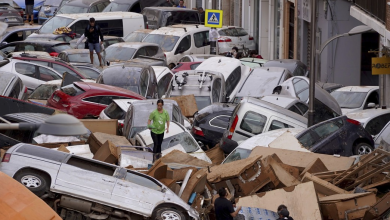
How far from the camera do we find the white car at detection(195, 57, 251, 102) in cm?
2275

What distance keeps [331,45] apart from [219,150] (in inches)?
503

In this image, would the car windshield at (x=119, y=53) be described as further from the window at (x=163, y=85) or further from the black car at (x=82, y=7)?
the black car at (x=82, y=7)

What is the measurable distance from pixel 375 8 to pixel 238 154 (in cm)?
1020

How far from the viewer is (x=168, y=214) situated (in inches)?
416

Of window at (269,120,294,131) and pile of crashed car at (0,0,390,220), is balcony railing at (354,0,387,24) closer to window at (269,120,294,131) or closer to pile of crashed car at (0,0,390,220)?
pile of crashed car at (0,0,390,220)

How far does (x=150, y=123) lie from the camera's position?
15008 millimetres

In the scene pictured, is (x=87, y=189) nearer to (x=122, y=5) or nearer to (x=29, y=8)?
(x=122, y=5)

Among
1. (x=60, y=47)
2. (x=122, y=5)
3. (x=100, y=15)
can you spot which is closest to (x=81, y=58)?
(x=60, y=47)

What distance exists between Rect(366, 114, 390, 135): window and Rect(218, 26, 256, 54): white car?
16425mm

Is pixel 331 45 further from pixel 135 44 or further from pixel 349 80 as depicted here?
pixel 135 44

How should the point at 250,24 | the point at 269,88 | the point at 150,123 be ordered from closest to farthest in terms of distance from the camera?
the point at 150,123, the point at 269,88, the point at 250,24

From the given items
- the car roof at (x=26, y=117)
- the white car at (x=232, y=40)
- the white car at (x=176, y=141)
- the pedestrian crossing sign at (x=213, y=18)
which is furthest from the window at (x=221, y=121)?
the white car at (x=232, y=40)

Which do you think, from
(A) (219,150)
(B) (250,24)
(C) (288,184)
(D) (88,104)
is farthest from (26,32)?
(C) (288,184)

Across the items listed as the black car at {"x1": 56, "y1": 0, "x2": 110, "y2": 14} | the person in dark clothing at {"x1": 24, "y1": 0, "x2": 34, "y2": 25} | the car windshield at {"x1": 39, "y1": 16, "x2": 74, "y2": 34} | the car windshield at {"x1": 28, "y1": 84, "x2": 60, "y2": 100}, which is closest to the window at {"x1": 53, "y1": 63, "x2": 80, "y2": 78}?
the car windshield at {"x1": 28, "y1": 84, "x2": 60, "y2": 100}
